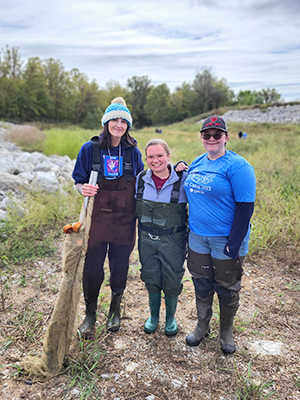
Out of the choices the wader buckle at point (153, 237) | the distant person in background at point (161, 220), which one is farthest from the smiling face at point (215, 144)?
the wader buckle at point (153, 237)

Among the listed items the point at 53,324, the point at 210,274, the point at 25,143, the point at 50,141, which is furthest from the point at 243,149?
the point at 53,324

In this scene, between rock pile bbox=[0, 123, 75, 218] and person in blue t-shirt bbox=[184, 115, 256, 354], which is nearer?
person in blue t-shirt bbox=[184, 115, 256, 354]

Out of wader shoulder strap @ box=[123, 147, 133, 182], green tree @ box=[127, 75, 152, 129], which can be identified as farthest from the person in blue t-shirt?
green tree @ box=[127, 75, 152, 129]

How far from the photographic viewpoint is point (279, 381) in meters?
2.21

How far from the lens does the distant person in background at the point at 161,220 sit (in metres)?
2.34

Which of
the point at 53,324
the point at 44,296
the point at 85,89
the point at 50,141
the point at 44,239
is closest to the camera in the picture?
the point at 53,324

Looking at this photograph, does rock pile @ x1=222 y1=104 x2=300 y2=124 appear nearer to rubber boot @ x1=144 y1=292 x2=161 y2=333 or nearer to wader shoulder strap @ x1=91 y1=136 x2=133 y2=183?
wader shoulder strap @ x1=91 y1=136 x2=133 y2=183

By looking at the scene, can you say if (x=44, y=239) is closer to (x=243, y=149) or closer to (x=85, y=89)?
(x=243, y=149)

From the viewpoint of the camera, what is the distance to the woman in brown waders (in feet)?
7.97

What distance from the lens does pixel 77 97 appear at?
4031 cm

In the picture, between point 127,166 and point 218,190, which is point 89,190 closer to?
point 127,166

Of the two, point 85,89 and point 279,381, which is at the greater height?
point 85,89

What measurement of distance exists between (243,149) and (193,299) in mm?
9864

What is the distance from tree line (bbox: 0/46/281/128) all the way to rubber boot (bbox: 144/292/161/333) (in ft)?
108
